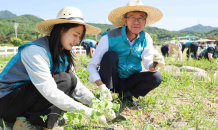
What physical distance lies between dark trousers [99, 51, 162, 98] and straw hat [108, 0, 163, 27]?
1.73ft

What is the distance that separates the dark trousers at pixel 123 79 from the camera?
173cm

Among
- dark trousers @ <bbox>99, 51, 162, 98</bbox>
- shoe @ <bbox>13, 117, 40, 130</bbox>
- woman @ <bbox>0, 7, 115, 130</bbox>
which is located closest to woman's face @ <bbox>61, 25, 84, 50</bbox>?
woman @ <bbox>0, 7, 115, 130</bbox>

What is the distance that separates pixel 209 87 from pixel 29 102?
240 centimetres

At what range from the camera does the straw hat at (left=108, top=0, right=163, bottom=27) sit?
181 cm

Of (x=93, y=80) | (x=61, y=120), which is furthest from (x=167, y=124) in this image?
(x=61, y=120)

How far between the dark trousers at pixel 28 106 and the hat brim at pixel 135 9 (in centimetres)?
108

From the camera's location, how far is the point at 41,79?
1.14 m

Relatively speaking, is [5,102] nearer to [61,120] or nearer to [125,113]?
[61,120]

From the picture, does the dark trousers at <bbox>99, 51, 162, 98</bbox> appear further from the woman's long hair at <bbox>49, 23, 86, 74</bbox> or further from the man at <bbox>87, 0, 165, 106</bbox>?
the woman's long hair at <bbox>49, 23, 86, 74</bbox>

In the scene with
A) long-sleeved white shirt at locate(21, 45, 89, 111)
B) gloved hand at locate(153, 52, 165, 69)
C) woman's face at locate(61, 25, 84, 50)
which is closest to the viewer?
long-sleeved white shirt at locate(21, 45, 89, 111)

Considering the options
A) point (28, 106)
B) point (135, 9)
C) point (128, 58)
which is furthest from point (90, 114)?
point (135, 9)

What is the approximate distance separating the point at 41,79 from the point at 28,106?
36cm

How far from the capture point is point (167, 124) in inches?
59.1

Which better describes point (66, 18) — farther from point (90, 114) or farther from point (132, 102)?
point (132, 102)
